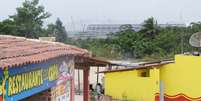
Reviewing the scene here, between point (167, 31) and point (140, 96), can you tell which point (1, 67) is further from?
point (167, 31)

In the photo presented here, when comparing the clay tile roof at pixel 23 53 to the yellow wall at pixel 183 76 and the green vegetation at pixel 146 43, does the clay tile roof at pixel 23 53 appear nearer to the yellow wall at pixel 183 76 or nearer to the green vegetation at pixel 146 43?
the yellow wall at pixel 183 76

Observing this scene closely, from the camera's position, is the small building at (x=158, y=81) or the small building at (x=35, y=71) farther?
the small building at (x=158, y=81)

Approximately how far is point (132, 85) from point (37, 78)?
13.8m

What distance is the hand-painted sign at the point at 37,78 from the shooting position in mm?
6531

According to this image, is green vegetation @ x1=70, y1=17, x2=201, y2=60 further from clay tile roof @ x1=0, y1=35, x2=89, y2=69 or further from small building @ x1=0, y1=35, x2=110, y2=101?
clay tile roof @ x1=0, y1=35, x2=89, y2=69

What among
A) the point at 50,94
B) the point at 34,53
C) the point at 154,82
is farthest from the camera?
the point at 154,82

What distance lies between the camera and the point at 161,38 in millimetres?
43125

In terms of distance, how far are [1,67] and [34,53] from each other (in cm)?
157

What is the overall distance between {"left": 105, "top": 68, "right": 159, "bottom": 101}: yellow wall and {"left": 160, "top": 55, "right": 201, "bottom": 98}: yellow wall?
1.86ft

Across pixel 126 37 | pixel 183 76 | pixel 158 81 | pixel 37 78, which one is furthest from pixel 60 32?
pixel 37 78

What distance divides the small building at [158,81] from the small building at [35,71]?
8375 millimetres

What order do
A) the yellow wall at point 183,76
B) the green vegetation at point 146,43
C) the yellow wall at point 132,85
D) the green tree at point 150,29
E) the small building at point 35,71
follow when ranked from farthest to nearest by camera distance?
1. the green tree at point 150,29
2. the green vegetation at point 146,43
3. the yellow wall at point 132,85
4. the yellow wall at point 183,76
5. the small building at point 35,71

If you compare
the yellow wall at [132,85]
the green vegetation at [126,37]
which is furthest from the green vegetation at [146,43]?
the yellow wall at [132,85]

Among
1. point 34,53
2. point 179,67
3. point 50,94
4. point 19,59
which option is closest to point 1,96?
point 19,59
